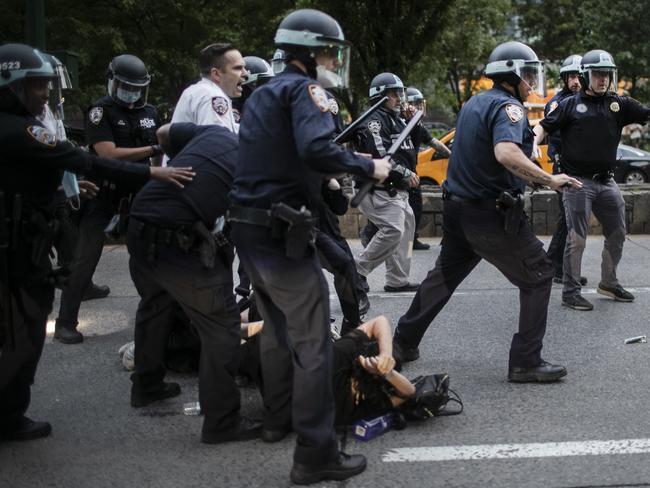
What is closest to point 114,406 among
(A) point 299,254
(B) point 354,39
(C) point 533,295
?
(A) point 299,254

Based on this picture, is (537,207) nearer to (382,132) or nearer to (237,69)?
(382,132)

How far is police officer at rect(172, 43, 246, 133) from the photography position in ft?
15.1

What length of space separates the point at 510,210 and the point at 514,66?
2.52 ft

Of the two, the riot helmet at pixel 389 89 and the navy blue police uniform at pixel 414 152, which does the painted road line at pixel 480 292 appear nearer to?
the navy blue police uniform at pixel 414 152

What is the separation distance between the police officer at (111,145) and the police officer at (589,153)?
2.88 m

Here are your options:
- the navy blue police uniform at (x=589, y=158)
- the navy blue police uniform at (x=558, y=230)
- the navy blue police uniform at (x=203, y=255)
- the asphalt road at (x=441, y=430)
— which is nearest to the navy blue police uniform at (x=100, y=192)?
the asphalt road at (x=441, y=430)

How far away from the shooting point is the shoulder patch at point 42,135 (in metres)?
3.77

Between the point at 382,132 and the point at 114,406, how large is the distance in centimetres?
332

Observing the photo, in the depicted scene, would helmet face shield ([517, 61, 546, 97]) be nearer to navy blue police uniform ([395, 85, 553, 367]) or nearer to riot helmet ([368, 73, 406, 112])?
navy blue police uniform ([395, 85, 553, 367])

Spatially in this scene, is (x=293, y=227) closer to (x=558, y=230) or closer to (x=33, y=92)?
(x=33, y=92)

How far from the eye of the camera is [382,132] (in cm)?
711

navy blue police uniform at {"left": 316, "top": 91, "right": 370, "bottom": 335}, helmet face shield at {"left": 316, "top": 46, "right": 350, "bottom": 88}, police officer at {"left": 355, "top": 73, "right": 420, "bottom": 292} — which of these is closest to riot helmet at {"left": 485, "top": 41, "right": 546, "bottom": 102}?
navy blue police uniform at {"left": 316, "top": 91, "right": 370, "bottom": 335}

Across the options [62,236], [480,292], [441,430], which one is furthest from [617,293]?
[62,236]

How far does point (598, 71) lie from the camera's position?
21.7 ft
